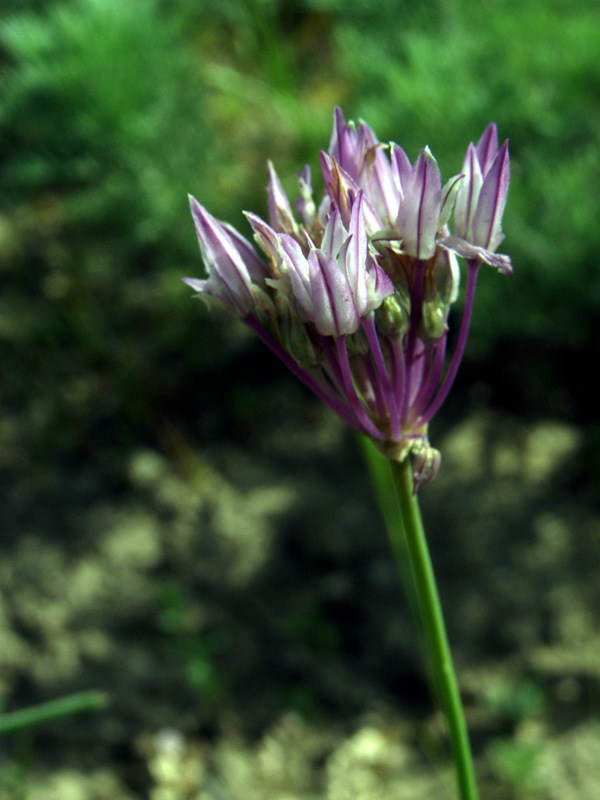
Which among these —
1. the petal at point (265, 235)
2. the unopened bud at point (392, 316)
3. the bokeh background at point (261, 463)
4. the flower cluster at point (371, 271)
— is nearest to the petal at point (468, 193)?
the flower cluster at point (371, 271)

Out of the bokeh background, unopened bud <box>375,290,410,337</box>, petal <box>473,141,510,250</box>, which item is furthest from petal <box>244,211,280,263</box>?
the bokeh background

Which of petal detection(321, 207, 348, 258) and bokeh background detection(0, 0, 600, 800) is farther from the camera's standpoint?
bokeh background detection(0, 0, 600, 800)

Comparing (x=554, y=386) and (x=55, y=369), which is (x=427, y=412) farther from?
(x=55, y=369)

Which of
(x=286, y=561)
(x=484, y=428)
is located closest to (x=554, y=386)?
(x=484, y=428)

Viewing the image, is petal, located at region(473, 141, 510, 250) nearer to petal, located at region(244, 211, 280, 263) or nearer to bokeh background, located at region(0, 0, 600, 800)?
petal, located at region(244, 211, 280, 263)

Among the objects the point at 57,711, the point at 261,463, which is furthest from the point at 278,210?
the point at 261,463

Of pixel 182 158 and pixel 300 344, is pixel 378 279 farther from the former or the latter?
pixel 182 158

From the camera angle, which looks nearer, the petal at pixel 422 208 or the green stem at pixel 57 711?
the petal at pixel 422 208

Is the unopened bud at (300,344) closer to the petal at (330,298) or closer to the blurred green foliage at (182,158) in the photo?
the petal at (330,298)
